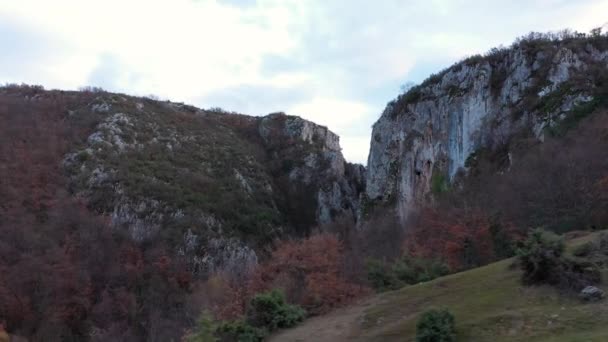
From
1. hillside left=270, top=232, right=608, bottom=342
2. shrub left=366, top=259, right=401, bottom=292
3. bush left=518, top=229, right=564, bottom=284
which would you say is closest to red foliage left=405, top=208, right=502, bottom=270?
shrub left=366, top=259, right=401, bottom=292

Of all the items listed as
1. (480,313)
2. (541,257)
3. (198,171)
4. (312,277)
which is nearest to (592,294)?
(541,257)

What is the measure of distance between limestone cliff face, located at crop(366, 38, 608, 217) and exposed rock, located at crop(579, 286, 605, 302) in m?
26.9

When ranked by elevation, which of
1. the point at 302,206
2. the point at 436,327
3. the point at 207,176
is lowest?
the point at 436,327

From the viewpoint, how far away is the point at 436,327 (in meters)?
15.1

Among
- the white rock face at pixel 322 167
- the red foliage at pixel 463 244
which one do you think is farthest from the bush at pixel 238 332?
the white rock face at pixel 322 167

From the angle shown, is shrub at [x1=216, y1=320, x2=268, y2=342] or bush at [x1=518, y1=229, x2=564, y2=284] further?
shrub at [x1=216, y1=320, x2=268, y2=342]

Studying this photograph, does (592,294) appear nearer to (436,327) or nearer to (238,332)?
(436,327)

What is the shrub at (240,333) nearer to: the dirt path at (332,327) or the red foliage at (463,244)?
the dirt path at (332,327)

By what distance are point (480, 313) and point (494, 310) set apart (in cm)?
40

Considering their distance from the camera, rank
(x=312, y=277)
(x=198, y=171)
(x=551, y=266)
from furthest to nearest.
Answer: (x=198, y=171) → (x=312, y=277) → (x=551, y=266)

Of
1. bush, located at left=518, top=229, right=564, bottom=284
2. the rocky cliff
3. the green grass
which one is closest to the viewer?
the green grass

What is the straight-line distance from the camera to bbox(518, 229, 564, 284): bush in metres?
16.5

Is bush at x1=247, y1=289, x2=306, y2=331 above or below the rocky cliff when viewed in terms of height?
below

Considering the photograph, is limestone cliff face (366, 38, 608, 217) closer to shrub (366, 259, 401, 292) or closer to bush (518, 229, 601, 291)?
shrub (366, 259, 401, 292)
